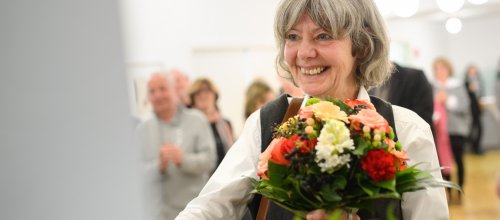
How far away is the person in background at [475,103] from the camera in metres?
15.3

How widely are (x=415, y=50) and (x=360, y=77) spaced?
1384cm

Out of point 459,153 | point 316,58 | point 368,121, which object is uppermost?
point 316,58

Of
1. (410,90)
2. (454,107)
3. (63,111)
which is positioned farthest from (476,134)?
(63,111)

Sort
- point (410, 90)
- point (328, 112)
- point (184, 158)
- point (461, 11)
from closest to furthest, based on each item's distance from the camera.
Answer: point (328, 112)
point (410, 90)
point (184, 158)
point (461, 11)

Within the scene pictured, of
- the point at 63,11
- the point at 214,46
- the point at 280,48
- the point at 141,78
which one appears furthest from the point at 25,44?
the point at 214,46

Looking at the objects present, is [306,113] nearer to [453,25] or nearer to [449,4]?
[449,4]

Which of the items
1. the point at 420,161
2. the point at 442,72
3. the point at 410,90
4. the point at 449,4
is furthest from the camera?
the point at 449,4

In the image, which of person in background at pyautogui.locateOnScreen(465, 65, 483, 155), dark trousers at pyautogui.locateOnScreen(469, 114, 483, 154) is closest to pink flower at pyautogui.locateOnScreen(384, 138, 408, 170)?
person in background at pyautogui.locateOnScreen(465, 65, 483, 155)

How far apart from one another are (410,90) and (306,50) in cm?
291

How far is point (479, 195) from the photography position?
35.4 ft

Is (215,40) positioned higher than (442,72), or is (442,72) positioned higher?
(215,40)

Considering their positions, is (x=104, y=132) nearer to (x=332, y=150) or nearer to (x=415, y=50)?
(x=332, y=150)

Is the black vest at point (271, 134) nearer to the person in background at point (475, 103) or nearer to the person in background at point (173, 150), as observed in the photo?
the person in background at point (173, 150)

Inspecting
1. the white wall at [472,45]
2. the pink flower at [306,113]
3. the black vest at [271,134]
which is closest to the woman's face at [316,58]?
the black vest at [271,134]
